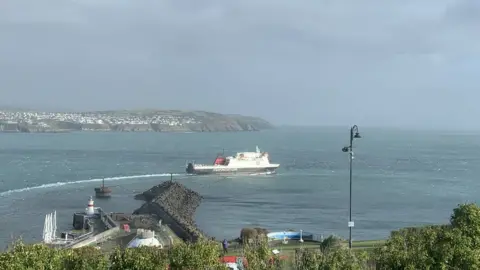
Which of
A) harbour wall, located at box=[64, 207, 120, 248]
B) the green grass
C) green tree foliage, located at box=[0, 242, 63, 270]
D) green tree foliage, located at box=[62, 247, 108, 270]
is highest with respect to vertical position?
green tree foliage, located at box=[0, 242, 63, 270]

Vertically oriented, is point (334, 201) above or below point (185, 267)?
below

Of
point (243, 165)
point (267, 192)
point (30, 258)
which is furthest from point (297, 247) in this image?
point (243, 165)

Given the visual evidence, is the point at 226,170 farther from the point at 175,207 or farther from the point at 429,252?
the point at 429,252

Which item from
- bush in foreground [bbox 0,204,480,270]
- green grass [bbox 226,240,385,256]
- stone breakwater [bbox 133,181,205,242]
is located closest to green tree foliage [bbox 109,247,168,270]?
bush in foreground [bbox 0,204,480,270]

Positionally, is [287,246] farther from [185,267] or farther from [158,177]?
[158,177]

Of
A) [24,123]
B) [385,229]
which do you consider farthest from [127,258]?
[24,123]

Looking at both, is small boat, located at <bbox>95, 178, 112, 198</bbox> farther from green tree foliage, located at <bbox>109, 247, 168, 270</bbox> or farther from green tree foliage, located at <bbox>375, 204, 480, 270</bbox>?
green tree foliage, located at <bbox>109, 247, 168, 270</bbox>
